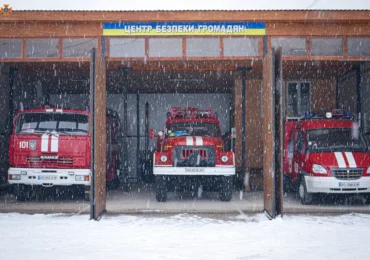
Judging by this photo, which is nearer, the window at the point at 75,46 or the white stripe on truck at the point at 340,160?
the white stripe on truck at the point at 340,160

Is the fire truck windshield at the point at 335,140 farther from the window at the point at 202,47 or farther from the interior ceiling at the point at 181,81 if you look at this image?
the interior ceiling at the point at 181,81

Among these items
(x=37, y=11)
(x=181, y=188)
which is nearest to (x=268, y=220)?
(x=181, y=188)

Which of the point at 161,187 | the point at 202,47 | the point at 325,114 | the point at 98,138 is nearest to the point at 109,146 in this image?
the point at 161,187

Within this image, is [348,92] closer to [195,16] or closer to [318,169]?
[318,169]

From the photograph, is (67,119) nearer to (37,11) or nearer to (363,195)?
(37,11)

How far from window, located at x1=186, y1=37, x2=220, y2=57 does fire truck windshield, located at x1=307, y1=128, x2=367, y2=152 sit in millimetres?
2988

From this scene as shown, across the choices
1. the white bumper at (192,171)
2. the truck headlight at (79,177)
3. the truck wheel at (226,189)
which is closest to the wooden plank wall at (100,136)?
the truck headlight at (79,177)

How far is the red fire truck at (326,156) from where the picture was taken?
1141 centimetres

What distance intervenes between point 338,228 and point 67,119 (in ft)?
22.0

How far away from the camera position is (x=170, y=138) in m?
13.2

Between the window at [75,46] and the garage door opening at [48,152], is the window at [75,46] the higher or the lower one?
the higher one

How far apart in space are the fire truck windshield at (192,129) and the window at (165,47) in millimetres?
1954

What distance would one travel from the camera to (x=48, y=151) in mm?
11836

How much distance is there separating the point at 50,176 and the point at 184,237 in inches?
192
